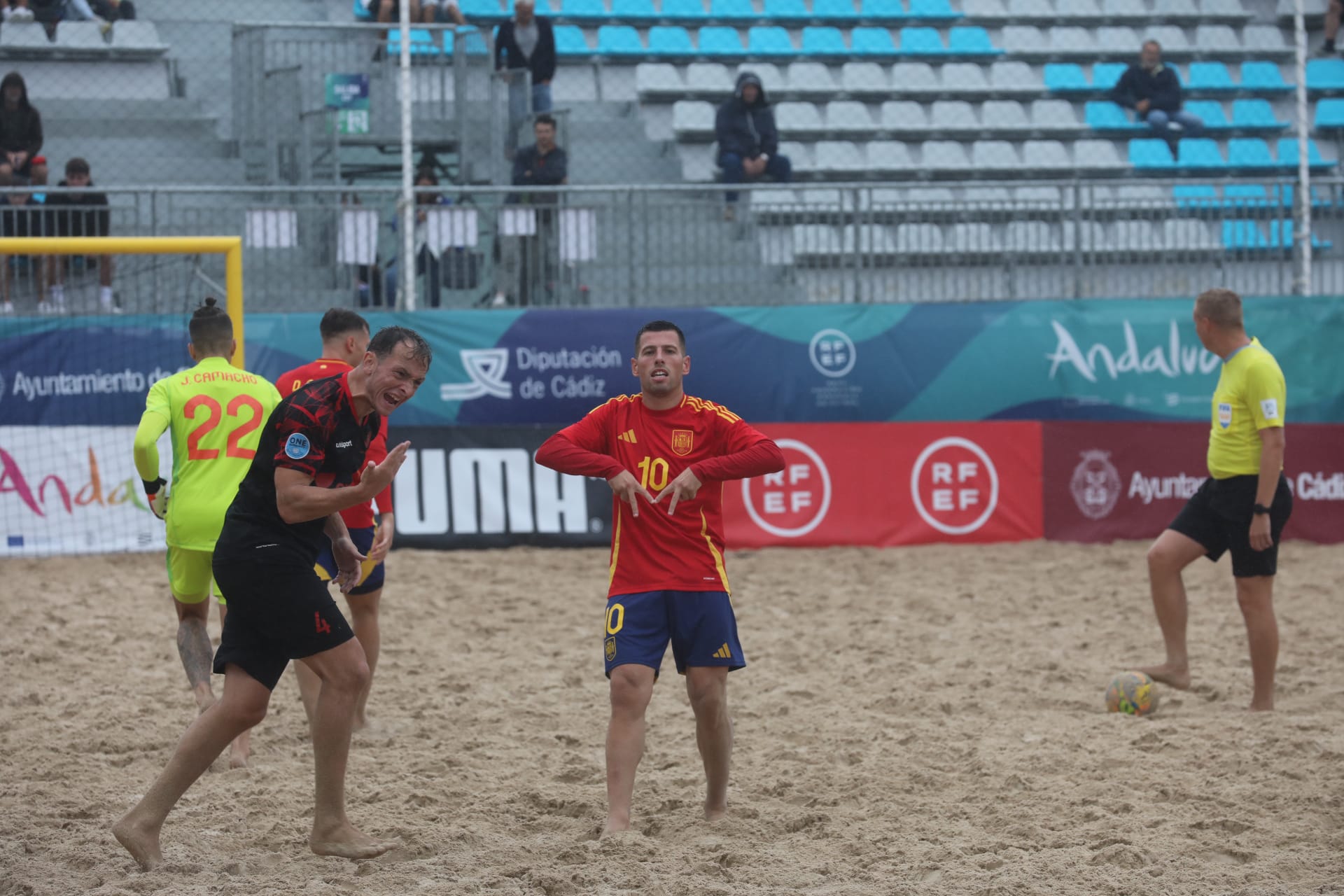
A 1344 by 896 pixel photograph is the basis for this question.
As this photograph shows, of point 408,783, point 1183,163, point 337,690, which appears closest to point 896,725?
point 408,783

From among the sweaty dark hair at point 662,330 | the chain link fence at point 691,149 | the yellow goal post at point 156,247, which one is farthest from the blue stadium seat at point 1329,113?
the sweaty dark hair at point 662,330

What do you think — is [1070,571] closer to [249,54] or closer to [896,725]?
[896,725]

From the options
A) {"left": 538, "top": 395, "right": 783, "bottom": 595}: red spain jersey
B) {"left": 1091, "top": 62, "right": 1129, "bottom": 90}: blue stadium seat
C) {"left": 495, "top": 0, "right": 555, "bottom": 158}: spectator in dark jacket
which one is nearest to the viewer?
{"left": 538, "top": 395, "right": 783, "bottom": 595}: red spain jersey

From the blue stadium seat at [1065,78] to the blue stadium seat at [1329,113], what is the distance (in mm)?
2698

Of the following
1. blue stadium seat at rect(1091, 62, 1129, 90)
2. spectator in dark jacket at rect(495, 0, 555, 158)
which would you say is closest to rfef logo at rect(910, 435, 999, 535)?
spectator in dark jacket at rect(495, 0, 555, 158)

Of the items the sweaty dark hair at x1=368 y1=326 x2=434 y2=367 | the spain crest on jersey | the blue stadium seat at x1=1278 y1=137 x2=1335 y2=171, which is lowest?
the spain crest on jersey

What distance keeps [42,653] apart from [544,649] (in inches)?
111

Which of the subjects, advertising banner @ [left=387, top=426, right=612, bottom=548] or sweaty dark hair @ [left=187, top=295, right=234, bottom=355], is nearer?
sweaty dark hair @ [left=187, top=295, right=234, bottom=355]

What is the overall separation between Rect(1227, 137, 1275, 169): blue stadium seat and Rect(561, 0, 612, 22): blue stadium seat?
7.70 meters

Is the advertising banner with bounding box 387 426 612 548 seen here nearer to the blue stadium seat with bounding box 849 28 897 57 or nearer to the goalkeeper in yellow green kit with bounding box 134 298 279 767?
the goalkeeper in yellow green kit with bounding box 134 298 279 767

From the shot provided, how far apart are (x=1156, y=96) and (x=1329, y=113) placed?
2.29 meters

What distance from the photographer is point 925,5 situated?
18359mm

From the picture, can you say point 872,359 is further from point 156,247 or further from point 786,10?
point 786,10

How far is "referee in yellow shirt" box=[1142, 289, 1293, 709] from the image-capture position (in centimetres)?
646
